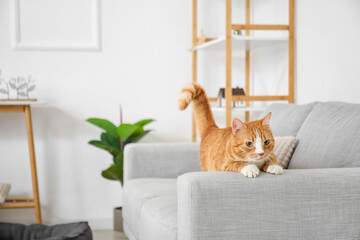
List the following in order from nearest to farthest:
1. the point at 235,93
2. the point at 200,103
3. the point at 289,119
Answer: the point at 200,103 → the point at 289,119 → the point at 235,93

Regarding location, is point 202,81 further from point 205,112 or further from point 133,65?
point 205,112

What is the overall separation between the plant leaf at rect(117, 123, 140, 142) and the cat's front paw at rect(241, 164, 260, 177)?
1887 mm

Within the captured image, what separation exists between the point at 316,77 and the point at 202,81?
1336mm

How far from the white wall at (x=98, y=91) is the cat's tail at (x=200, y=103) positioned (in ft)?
4.47

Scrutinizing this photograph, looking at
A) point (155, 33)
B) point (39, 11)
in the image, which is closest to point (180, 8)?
point (155, 33)

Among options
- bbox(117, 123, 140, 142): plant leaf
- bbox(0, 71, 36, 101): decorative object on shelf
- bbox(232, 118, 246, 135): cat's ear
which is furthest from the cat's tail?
bbox(0, 71, 36, 101): decorative object on shelf

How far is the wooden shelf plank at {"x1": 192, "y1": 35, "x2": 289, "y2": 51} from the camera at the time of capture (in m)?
3.21

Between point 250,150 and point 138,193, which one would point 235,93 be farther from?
point 250,150

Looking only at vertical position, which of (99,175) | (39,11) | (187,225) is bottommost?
(99,175)

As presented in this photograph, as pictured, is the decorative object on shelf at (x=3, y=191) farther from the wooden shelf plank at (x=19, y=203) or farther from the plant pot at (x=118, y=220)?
the plant pot at (x=118, y=220)

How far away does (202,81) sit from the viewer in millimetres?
4156

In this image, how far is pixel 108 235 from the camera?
377cm

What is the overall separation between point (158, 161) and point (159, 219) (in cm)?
94

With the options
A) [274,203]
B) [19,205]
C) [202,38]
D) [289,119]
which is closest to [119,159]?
[19,205]
